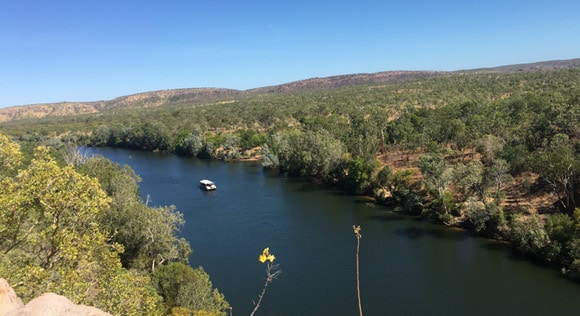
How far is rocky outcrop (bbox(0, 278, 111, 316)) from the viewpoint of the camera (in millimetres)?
8375

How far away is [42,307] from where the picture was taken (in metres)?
8.48

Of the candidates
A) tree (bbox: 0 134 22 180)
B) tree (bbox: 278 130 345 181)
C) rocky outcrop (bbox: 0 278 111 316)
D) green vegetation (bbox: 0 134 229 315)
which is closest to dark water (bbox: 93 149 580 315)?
tree (bbox: 278 130 345 181)

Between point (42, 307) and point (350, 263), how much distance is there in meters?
34.6

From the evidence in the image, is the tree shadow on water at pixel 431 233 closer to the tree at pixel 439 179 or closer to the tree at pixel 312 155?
the tree at pixel 439 179

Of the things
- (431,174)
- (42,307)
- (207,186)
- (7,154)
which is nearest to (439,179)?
(431,174)

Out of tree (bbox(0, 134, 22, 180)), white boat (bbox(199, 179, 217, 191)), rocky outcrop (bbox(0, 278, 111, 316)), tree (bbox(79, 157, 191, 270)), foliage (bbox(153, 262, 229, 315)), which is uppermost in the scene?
tree (bbox(0, 134, 22, 180))

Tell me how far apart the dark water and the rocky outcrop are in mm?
24667

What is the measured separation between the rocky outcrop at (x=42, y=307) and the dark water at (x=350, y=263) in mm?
24667

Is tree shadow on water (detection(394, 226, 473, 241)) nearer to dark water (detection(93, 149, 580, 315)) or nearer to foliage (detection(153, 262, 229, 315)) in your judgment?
dark water (detection(93, 149, 580, 315))

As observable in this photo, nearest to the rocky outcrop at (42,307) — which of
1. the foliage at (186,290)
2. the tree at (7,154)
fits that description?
the tree at (7,154)

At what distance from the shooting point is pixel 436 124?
77812mm

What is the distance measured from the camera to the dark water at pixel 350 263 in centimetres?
3238

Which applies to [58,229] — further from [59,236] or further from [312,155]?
[312,155]

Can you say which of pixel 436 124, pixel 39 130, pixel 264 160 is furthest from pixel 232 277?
pixel 39 130
